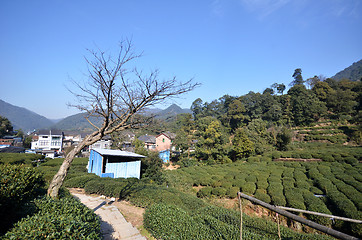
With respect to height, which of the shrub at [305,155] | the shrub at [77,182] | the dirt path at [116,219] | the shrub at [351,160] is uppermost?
the shrub at [351,160]

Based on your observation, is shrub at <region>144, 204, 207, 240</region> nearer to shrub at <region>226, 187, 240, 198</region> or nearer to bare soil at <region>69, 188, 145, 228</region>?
bare soil at <region>69, 188, 145, 228</region>

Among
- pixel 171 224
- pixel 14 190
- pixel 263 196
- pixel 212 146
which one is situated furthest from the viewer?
pixel 212 146

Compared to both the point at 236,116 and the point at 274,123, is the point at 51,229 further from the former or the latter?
the point at 236,116

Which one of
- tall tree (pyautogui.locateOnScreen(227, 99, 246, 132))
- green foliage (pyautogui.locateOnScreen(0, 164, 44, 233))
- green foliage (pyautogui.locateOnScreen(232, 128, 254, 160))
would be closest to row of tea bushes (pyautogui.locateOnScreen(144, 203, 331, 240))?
green foliage (pyautogui.locateOnScreen(0, 164, 44, 233))

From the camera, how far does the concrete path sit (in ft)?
14.2

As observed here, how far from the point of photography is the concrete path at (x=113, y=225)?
432 cm

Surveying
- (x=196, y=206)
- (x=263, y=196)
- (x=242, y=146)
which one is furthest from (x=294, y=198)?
(x=242, y=146)

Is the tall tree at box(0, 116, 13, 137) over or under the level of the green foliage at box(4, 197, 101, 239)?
under

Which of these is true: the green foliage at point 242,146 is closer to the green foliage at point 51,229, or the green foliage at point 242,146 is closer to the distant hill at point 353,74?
the green foliage at point 51,229

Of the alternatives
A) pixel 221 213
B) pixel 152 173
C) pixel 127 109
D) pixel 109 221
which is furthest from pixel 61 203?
pixel 152 173

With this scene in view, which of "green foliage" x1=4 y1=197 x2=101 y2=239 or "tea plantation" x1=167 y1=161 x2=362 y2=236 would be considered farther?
"tea plantation" x1=167 y1=161 x2=362 y2=236

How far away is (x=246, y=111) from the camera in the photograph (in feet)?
159

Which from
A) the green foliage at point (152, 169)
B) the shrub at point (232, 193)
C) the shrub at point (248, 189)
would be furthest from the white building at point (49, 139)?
the shrub at point (248, 189)

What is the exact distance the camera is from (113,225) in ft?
16.0
